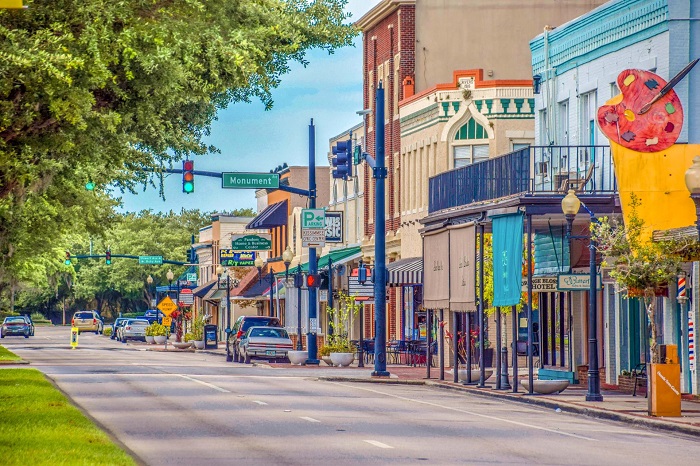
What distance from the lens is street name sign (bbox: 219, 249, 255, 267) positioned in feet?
254

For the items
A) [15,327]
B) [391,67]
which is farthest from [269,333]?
[15,327]

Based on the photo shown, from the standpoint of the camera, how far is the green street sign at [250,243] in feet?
262

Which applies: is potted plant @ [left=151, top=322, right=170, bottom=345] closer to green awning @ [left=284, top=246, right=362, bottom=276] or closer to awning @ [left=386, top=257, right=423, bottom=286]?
green awning @ [left=284, top=246, right=362, bottom=276]

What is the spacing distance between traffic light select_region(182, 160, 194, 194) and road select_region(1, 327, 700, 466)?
683cm

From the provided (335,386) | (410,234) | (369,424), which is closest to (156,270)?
(410,234)

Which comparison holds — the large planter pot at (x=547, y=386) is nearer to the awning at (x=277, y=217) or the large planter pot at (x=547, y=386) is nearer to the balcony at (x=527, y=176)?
the balcony at (x=527, y=176)

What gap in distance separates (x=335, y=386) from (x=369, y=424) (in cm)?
1329

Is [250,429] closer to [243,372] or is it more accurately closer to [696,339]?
[696,339]

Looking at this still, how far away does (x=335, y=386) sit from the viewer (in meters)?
36.2

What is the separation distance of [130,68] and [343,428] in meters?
6.80

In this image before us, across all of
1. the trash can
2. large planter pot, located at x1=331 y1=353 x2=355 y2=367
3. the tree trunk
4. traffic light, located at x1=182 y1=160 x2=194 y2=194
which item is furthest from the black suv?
the tree trunk

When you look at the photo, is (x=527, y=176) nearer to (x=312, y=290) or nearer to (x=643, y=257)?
(x=643, y=257)

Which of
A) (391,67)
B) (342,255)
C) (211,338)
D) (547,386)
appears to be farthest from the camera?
(211,338)

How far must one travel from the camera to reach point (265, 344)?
173 ft
